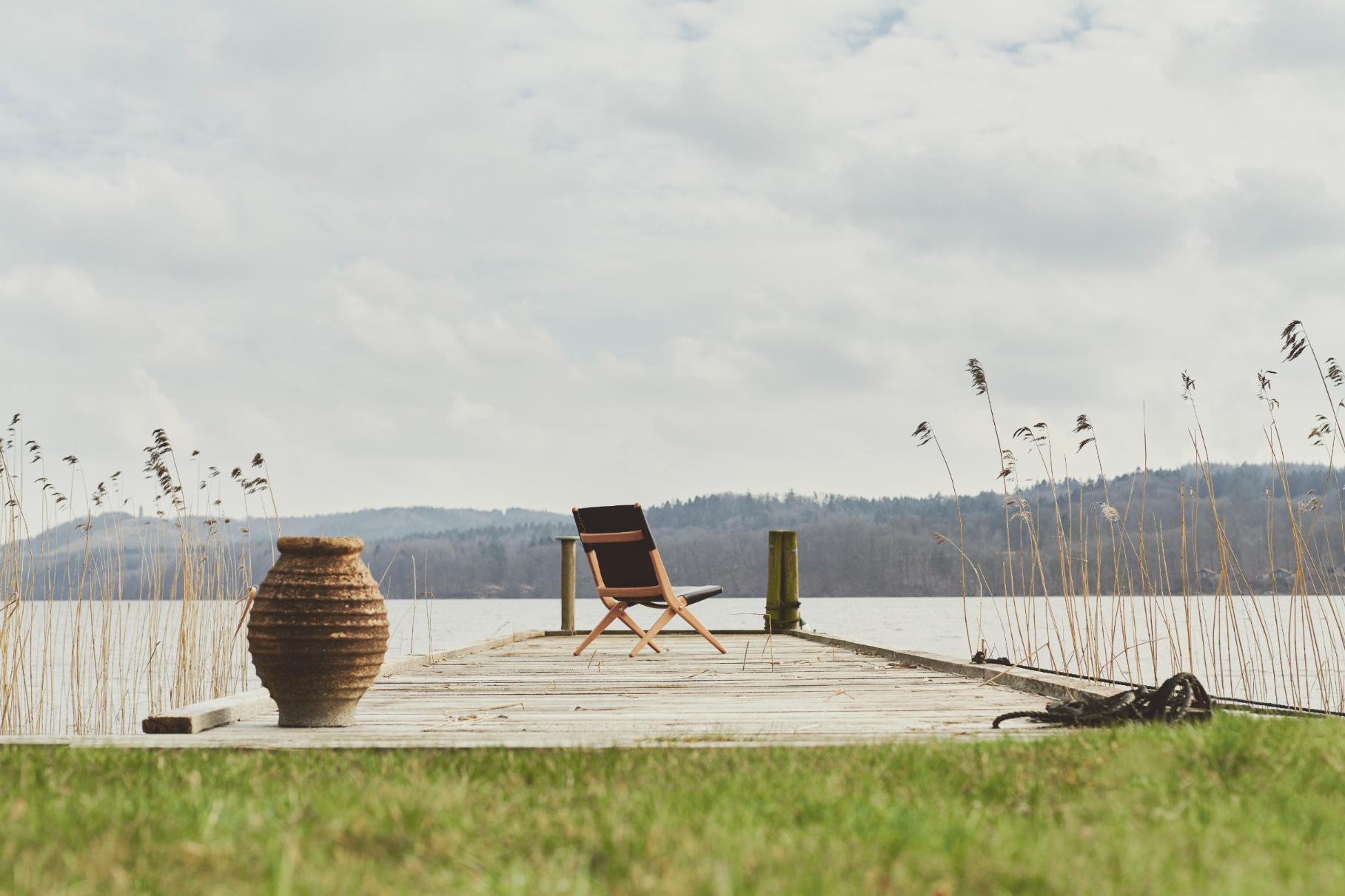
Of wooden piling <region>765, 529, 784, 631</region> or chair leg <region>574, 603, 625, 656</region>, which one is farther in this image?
wooden piling <region>765, 529, 784, 631</region>

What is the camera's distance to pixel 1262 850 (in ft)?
5.75

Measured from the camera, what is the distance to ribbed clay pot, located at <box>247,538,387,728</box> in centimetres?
320

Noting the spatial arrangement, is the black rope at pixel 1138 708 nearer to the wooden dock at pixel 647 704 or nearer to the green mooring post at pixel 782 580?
the wooden dock at pixel 647 704

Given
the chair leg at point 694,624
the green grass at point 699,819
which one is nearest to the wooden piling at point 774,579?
the chair leg at point 694,624

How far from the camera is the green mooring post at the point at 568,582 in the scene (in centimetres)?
980

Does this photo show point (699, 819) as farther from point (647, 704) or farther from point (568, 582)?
point (568, 582)

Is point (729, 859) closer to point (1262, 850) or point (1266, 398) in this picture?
point (1262, 850)

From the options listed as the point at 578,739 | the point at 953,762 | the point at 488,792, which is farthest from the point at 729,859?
the point at 578,739

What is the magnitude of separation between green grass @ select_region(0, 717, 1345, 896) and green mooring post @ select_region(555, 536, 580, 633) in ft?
23.2

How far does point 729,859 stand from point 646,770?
796mm

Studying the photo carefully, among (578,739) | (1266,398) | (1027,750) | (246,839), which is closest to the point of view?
(246,839)

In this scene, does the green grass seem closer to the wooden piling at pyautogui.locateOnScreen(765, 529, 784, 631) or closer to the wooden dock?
the wooden dock

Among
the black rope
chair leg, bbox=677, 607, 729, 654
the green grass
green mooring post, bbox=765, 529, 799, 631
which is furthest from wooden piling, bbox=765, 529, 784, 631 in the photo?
the green grass

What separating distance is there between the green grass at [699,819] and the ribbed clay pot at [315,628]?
1.65ft
